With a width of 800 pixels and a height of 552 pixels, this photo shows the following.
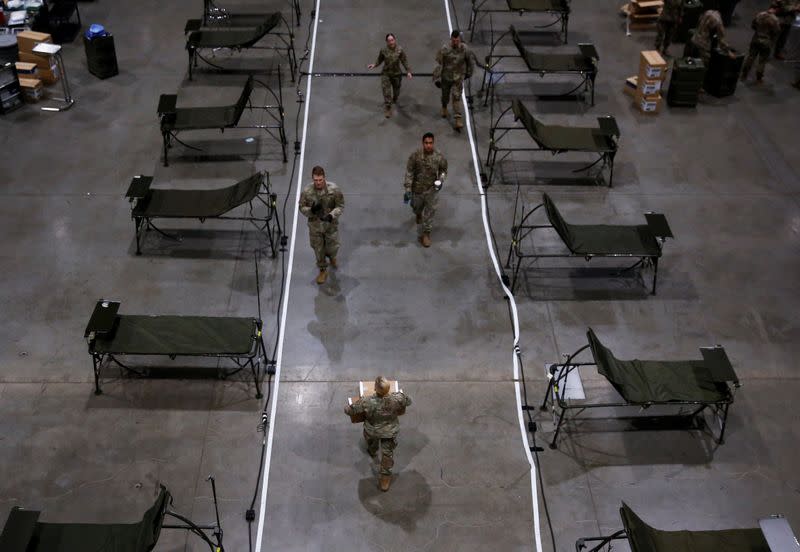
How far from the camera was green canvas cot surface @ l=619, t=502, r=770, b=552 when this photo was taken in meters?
8.59

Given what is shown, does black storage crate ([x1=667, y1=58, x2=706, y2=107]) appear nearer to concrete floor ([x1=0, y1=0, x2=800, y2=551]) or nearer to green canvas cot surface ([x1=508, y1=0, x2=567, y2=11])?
concrete floor ([x1=0, y1=0, x2=800, y2=551])

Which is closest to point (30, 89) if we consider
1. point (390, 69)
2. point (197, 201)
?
point (197, 201)

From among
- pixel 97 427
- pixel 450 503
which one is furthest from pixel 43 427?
pixel 450 503

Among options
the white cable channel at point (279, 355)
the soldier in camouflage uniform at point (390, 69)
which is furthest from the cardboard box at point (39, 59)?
the soldier in camouflage uniform at point (390, 69)

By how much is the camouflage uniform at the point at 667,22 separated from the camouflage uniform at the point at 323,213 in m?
8.61

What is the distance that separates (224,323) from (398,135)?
5.66 metres

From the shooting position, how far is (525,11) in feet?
58.4

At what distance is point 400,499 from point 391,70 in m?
8.13

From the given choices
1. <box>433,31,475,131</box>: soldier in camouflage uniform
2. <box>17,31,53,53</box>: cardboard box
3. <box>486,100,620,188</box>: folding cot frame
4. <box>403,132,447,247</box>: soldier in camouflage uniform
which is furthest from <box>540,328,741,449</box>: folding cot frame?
<box>17,31,53,53</box>: cardboard box

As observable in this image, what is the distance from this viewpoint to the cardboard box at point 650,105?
52.0 feet

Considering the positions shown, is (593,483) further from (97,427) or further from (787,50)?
(787,50)

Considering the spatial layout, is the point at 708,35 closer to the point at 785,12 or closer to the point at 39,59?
the point at 785,12

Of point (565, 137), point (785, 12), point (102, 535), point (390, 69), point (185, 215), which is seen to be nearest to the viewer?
point (102, 535)

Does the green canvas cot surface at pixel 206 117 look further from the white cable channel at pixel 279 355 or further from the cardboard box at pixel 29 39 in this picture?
the cardboard box at pixel 29 39
